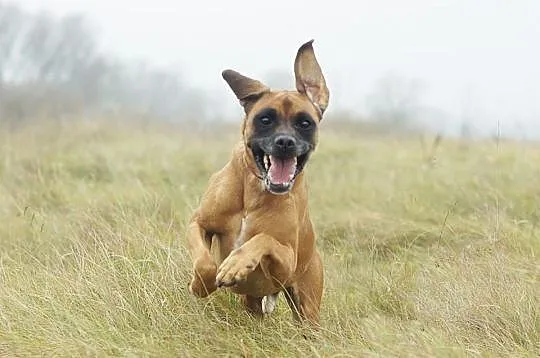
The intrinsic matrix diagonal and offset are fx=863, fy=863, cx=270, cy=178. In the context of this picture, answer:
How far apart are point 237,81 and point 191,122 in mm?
15778

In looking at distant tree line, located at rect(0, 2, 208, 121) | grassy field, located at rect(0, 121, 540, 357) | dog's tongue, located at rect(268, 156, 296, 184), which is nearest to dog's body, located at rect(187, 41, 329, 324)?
dog's tongue, located at rect(268, 156, 296, 184)

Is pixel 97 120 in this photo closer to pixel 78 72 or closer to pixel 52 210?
pixel 52 210

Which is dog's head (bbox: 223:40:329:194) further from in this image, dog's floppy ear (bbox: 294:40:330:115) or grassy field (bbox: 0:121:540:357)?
grassy field (bbox: 0:121:540:357)

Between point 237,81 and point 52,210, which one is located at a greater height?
point 237,81

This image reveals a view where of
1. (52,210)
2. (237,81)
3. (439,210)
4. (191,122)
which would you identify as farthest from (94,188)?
(191,122)

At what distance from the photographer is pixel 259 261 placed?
14.1ft

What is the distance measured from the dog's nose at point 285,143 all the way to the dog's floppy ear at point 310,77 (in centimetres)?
53

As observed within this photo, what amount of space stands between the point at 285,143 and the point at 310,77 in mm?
655

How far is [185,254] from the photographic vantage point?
18.7 feet

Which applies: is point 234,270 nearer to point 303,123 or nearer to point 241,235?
point 241,235

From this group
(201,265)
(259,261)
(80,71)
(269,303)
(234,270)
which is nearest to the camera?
(234,270)

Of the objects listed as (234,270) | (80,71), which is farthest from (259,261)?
(80,71)

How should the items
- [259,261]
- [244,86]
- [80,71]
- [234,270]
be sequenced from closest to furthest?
[234,270] → [259,261] → [244,86] → [80,71]

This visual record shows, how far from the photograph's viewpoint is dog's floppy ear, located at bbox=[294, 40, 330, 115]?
4.89 m
